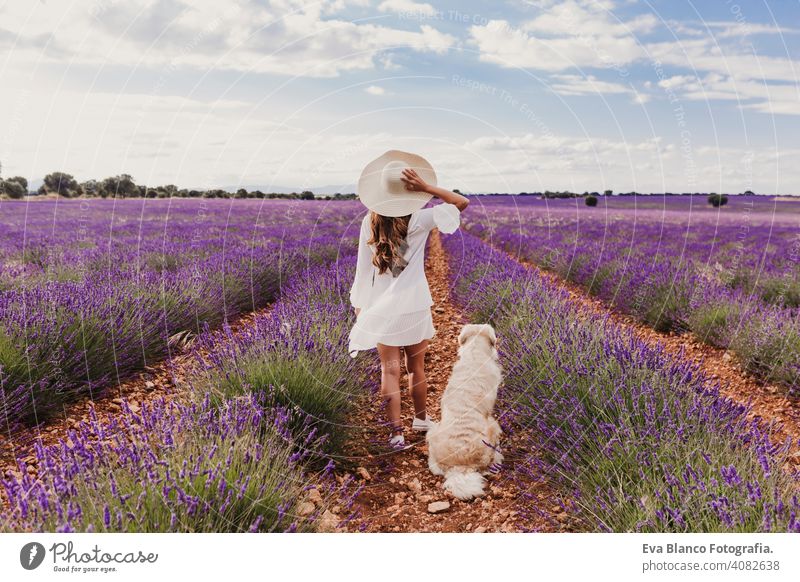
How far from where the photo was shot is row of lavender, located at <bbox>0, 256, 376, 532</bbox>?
171cm

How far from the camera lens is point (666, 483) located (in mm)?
2010

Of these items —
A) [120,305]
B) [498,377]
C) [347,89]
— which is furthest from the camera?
[120,305]

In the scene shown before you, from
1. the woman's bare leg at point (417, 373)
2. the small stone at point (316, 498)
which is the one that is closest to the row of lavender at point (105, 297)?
the small stone at point (316, 498)

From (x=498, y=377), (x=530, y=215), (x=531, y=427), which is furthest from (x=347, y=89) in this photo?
(x=530, y=215)

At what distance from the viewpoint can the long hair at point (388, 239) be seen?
2.95 metres

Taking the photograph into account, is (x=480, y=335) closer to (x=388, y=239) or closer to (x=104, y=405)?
(x=388, y=239)

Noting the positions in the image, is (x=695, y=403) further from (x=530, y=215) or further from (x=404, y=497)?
(x=530, y=215)

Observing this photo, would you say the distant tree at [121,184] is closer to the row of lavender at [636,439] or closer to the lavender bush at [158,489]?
the lavender bush at [158,489]

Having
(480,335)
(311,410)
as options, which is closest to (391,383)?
(311,410)

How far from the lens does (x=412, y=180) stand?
9.17 ft

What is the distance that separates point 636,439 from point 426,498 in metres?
1.14

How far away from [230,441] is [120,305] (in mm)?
3131

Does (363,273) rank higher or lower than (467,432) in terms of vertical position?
higher

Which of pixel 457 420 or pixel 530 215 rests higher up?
pixel 530 215
